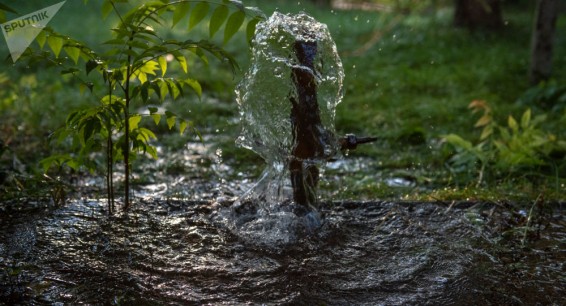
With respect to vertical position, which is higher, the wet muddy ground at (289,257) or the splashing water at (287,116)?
the splashing water at (287,116)

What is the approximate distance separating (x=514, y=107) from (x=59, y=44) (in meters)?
4.98

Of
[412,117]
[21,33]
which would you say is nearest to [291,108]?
[21,33]

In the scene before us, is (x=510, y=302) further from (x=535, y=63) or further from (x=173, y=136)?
(x=535, y=63)

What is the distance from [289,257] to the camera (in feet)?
8.70

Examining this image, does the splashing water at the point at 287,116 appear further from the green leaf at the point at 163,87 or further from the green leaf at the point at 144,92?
the green leaf at the point at 144,92

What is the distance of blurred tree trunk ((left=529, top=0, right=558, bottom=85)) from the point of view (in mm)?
6863

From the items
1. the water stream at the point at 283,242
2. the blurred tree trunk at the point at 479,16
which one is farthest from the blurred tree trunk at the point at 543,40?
the water stream at the point at 283,242

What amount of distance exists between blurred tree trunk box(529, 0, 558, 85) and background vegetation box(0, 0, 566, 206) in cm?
20

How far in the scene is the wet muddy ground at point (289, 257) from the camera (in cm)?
230

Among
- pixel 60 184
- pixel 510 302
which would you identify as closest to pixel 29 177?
pixel 60 184

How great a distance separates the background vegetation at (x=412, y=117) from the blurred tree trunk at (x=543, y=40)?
0.20 m

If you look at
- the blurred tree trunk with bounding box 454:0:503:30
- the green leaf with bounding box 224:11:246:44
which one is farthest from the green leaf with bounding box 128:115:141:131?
the blurred tree trunk with bounding box 454:0:503:30

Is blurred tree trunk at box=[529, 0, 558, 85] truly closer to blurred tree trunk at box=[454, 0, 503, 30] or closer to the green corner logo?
blurred tree trunk at box=[454, 0, 503, 30]

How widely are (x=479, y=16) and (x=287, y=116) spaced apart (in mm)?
8805
